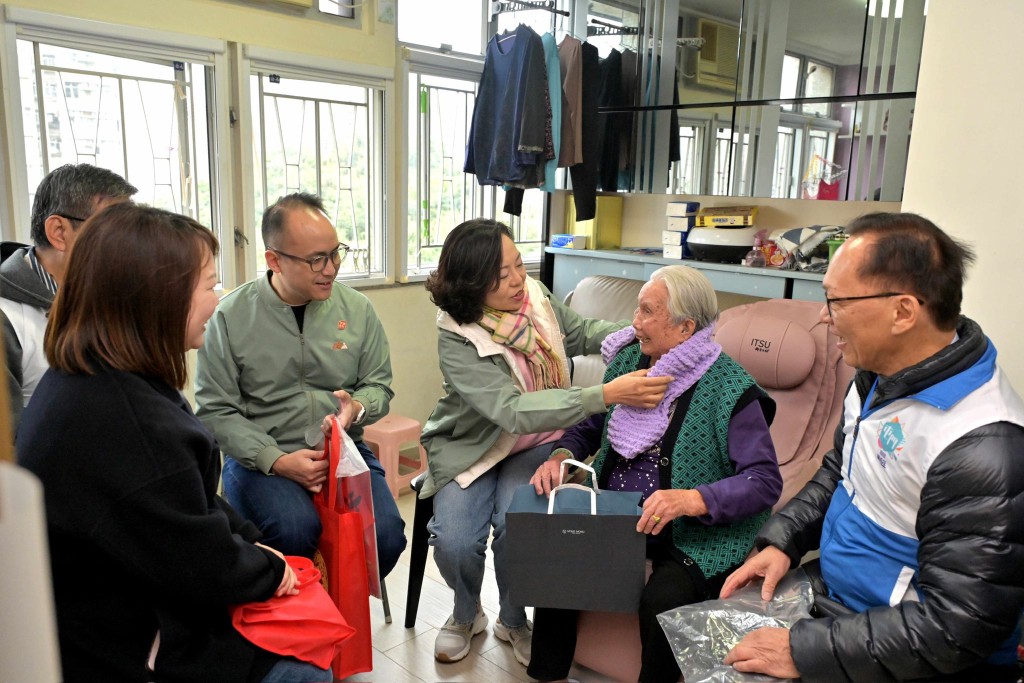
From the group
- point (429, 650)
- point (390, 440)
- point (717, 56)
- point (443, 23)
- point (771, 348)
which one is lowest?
point (429, 650)

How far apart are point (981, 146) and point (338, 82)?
2.67m

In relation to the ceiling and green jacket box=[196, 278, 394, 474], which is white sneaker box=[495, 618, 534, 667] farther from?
the ceiling

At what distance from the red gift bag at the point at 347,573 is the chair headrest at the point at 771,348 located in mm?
1384

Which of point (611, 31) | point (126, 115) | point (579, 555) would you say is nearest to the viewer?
→ point (579, 555)

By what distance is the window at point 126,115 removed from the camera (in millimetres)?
2752

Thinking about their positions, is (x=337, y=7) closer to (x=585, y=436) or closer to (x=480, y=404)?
(x=480, y=404)

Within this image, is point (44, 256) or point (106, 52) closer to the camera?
point (44, 256)

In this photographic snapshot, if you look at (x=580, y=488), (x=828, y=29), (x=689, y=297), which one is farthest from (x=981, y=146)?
(x=828, y=29)

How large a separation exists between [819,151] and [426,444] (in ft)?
8.01

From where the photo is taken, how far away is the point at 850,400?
1660 mm

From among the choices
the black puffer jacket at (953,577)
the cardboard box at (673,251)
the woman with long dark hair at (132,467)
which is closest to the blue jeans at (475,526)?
the woman with long dark hair at (132,467)

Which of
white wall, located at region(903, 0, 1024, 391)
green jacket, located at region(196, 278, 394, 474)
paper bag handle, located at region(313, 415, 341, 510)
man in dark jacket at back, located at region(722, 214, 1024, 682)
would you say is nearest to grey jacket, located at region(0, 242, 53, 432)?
green jacket, located at region(196, 278, 394, 474)

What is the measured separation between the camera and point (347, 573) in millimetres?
1970

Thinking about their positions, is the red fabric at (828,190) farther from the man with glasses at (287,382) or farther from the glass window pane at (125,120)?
the glass window pane at (125,120)
